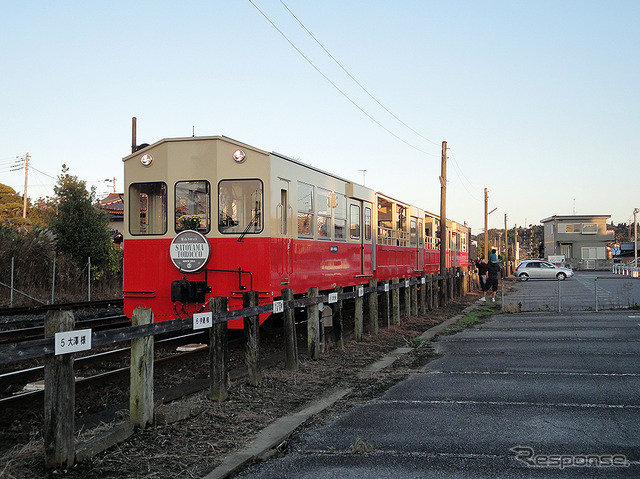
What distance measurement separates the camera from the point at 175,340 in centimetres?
1154

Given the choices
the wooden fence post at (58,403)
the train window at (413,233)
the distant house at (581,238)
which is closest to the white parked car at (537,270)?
the train window at (413,233)

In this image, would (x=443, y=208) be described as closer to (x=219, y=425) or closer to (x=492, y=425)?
(x=492, y=425)

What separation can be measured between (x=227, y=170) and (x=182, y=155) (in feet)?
2.64

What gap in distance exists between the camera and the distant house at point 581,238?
8181 cm

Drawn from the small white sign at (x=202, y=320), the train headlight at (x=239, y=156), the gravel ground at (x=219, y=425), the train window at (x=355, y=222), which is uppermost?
the train headlight at (x=239, y=156)

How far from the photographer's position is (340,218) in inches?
548

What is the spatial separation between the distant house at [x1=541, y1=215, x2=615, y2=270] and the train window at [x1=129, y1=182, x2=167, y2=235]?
252ft

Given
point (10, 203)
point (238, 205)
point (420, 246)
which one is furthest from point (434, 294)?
point (10, 203)

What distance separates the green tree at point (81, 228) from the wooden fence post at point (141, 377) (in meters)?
19.1

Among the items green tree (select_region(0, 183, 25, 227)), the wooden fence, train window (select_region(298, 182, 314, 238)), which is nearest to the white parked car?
train window (select_region(298, 182, 314, 238))

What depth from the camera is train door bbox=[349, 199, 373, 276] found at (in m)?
14.8

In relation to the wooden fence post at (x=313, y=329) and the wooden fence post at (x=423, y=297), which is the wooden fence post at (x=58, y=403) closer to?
the wooden fence post at (x=313, y=329)

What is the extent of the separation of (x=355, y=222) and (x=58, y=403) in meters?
10.7

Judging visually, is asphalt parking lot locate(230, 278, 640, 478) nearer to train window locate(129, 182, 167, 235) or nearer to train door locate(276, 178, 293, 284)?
train door locate(276, 178, 293, 284)
